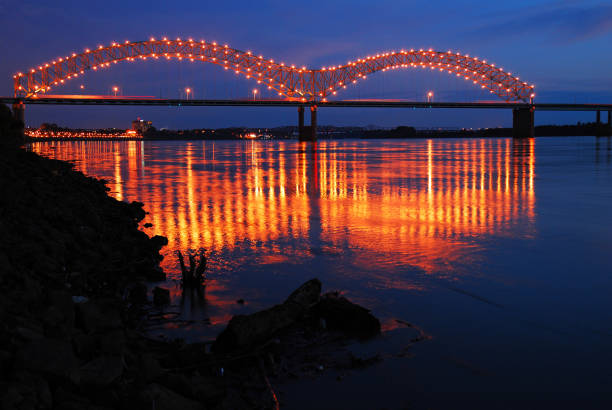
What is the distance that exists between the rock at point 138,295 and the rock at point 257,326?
153 cm

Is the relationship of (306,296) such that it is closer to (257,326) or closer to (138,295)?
(257,326)

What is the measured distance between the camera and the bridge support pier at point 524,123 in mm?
113750

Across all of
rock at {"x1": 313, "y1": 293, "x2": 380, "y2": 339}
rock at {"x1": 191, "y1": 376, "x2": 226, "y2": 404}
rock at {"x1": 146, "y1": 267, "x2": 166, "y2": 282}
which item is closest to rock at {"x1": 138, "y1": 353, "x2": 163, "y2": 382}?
rock at {"x1": 191, "y1": 376, "x2": 226, "y2": 404}

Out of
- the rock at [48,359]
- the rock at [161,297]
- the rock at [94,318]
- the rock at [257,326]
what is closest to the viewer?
the rock at [48,359]

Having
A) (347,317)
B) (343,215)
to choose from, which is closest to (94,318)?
(347,317)

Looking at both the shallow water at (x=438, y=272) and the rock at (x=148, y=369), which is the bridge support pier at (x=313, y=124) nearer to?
the shallow water at (x=438, y=272)

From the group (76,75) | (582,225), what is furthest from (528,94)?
(582,225)

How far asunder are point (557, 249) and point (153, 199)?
32.5 ft

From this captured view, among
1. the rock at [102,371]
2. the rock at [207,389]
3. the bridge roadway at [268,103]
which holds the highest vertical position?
the bridge roadway at [268,103]

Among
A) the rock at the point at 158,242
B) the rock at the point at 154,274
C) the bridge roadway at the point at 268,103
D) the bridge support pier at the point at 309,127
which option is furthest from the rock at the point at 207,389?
the bridge support pier at the point at 309,127

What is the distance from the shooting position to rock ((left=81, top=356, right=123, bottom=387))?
10.3 ft

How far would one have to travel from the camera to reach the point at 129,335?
13.8ft

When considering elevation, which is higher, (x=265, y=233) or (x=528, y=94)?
(x=528, y=94)

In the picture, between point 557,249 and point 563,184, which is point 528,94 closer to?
point 563,184
